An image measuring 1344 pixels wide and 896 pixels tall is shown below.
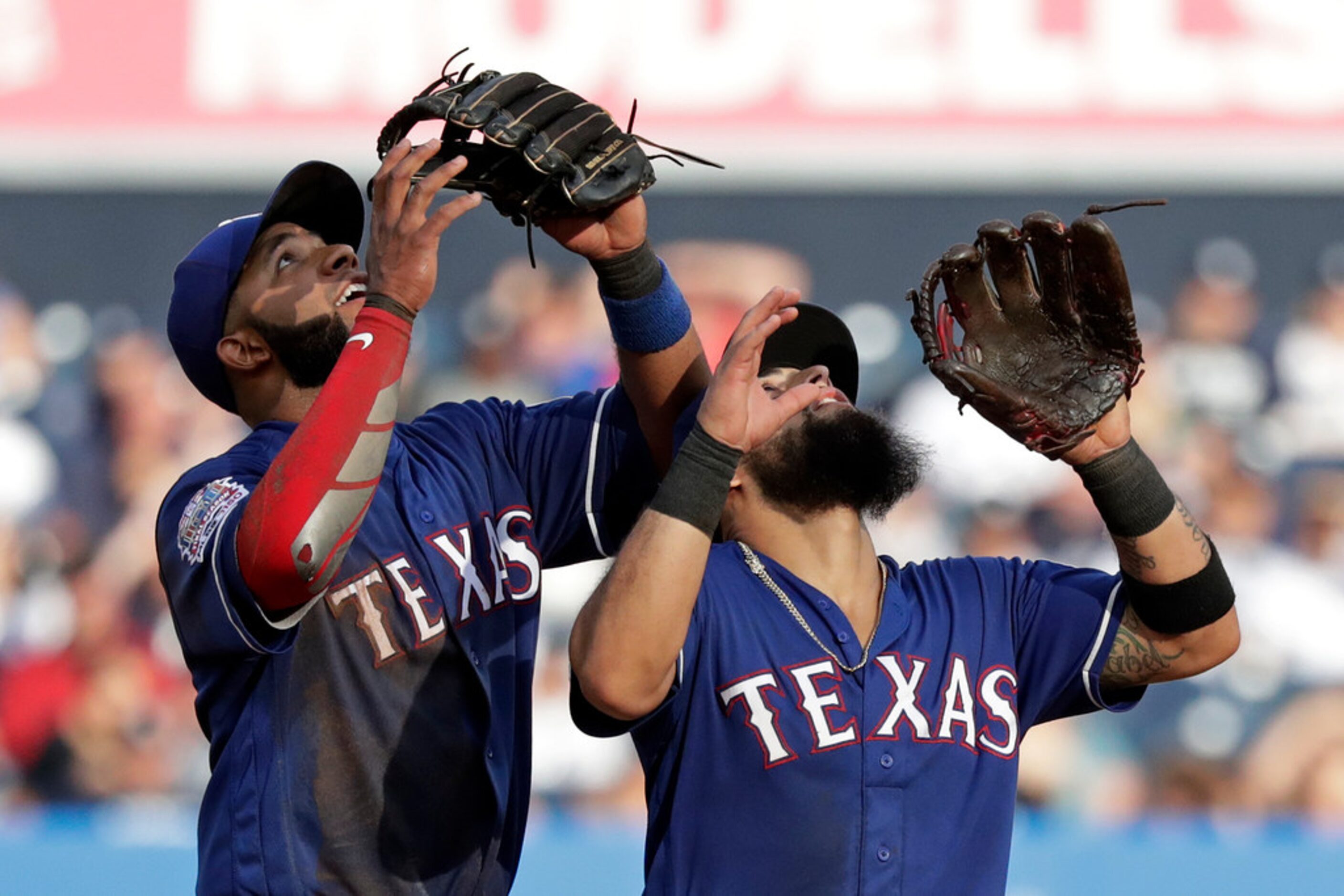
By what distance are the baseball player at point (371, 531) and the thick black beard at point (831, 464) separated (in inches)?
6.8

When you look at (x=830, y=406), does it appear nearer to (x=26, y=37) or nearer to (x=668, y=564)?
(x=668, y=564)

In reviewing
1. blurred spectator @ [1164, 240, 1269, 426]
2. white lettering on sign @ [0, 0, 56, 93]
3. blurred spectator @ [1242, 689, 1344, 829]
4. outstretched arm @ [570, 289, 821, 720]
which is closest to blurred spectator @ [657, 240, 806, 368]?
blurred spectator @ [1164, 240, 1269, 426]

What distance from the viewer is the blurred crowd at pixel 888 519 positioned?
5.93 metres

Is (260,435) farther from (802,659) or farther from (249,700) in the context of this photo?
(802,659)

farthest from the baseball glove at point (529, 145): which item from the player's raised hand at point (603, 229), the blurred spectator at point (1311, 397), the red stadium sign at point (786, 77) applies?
the blurred spectator at point (1311, 397)

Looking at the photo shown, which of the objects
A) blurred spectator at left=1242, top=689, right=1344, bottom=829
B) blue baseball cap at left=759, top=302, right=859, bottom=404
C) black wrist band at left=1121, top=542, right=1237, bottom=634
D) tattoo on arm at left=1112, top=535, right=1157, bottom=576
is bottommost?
blurred spectator at left=1242, top=689, right=1344, bottom=829

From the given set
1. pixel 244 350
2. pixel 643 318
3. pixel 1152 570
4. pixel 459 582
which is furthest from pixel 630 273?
pixel 1152 570

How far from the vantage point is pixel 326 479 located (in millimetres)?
1915

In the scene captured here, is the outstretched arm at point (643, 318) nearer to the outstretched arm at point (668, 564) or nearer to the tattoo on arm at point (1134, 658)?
the outstretched arm at point (668, 564)

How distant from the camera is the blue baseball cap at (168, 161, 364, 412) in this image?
8.11 ft

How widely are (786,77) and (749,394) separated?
463 centimetres

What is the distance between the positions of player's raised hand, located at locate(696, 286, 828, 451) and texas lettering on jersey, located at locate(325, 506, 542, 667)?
0.43 m

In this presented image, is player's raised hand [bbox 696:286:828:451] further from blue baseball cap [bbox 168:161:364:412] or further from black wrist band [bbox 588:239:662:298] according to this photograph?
blue baseball cap [bbox 168:161:364:412]

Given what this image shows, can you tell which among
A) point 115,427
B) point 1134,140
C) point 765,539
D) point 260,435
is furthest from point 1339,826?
point 115,427
